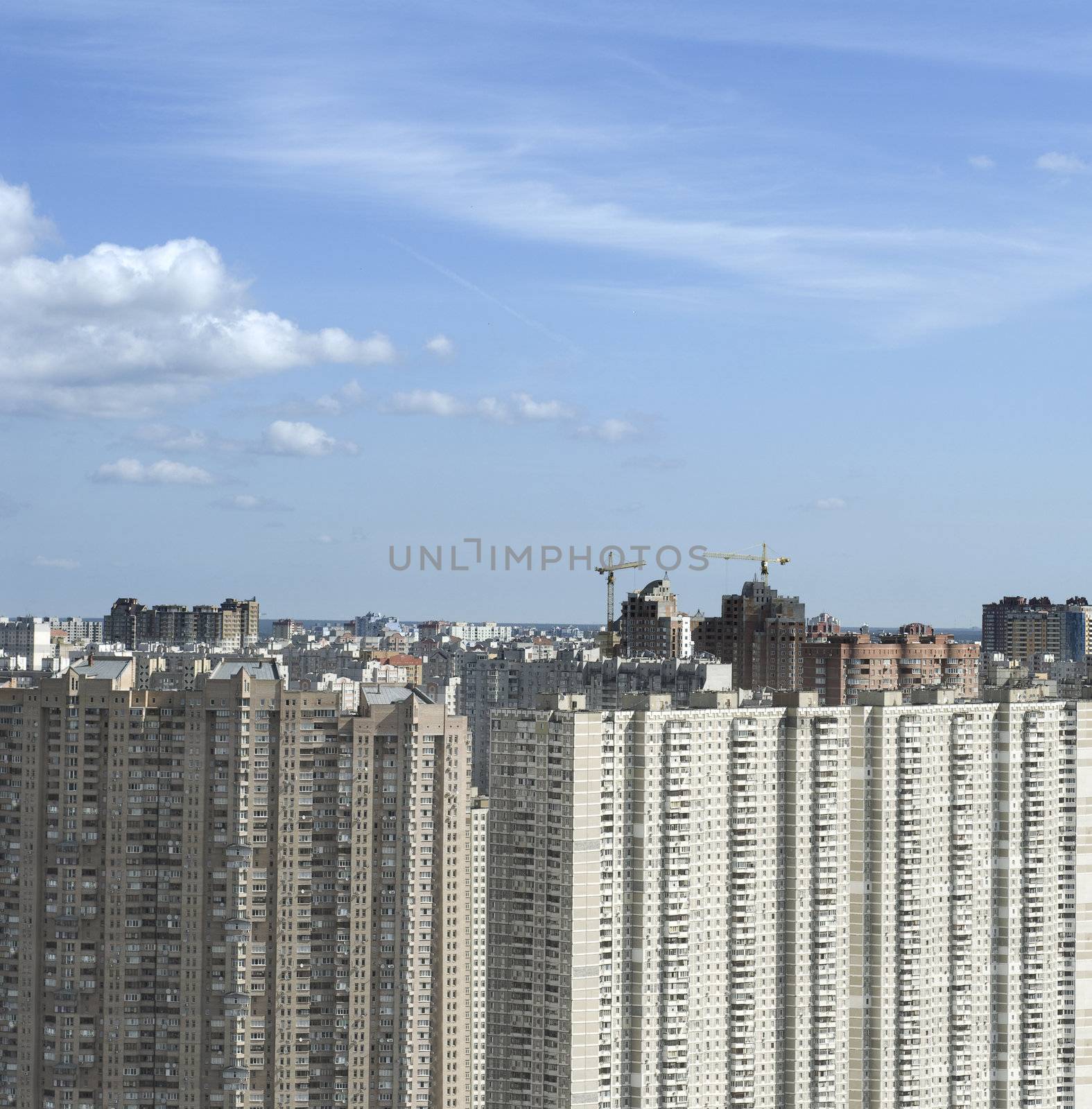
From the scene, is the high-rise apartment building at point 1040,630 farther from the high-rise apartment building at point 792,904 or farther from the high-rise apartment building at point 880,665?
the high-rise apartment building at point 792,904

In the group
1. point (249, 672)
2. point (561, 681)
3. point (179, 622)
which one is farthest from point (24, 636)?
point (249, 672)

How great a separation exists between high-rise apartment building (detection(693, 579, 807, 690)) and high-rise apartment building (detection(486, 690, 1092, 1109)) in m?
38.2

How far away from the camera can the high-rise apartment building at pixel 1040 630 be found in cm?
13138

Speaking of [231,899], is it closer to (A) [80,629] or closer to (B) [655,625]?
(B) [655,625]

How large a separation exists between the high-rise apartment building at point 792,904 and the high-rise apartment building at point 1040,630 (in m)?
73.9

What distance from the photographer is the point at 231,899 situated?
5153 cm

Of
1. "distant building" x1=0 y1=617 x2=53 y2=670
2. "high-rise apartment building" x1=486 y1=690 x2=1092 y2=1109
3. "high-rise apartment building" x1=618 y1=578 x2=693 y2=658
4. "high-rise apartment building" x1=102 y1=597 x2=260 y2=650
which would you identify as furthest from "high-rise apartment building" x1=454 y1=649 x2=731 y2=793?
"high-rise apartment building" x1=102 y1=597 x2=260 y2=650

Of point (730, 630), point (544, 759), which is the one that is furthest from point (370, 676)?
point (544, 759)

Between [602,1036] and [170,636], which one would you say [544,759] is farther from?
[170,636]

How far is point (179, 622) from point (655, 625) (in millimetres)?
61009

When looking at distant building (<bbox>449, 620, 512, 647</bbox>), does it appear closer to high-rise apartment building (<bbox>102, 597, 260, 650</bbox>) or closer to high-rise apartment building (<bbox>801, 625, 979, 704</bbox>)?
high-rise apartment building (<bbox>102, 597, 260, 650</bbox>)

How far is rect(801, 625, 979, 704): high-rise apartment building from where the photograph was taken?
90562mm

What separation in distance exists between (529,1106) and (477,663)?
53932 millimetres

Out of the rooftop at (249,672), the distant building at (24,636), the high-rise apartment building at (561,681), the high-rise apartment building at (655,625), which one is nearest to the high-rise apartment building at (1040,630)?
the high-rise apartment building at (655,625)
